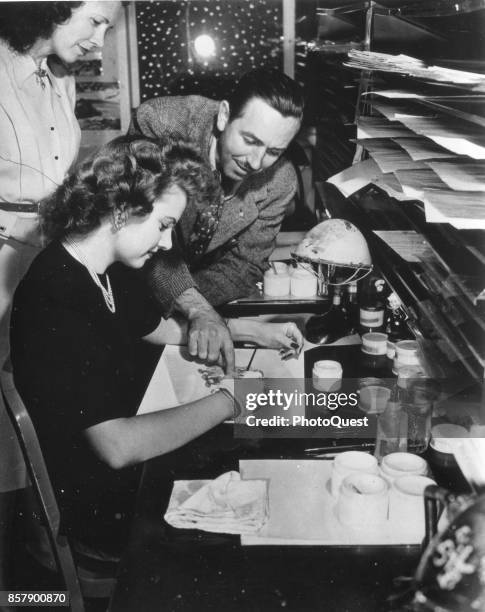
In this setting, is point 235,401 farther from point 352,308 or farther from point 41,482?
point 352,308

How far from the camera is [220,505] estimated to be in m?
1.16

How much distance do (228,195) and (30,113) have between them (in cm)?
85

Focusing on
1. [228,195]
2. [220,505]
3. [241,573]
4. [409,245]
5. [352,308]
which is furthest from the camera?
[228,195]

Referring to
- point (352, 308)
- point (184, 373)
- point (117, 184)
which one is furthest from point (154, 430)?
point (352, 308)

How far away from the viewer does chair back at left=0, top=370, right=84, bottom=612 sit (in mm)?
1330

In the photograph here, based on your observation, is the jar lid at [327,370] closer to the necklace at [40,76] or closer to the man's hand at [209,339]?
the man's hand at [209,339]

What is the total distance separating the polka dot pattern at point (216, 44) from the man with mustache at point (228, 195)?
1.38 meters

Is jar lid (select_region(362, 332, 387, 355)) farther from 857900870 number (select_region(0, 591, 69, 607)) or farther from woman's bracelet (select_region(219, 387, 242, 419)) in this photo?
857900870 number (select_region(0, 591, 69, 607))

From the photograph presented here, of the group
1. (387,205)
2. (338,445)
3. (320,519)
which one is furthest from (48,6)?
(320,519)

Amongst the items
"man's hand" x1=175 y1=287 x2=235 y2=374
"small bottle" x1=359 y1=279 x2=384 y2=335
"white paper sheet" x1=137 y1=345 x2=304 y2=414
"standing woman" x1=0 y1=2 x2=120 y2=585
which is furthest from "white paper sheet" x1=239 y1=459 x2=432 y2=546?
"standing woman" x1=0 y1=2 x2=120 y2=585

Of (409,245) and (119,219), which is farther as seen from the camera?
(119,219)

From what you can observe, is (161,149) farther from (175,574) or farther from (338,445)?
(175,574)

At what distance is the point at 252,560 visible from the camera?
1.06 meters

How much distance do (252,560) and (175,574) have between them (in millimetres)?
139
